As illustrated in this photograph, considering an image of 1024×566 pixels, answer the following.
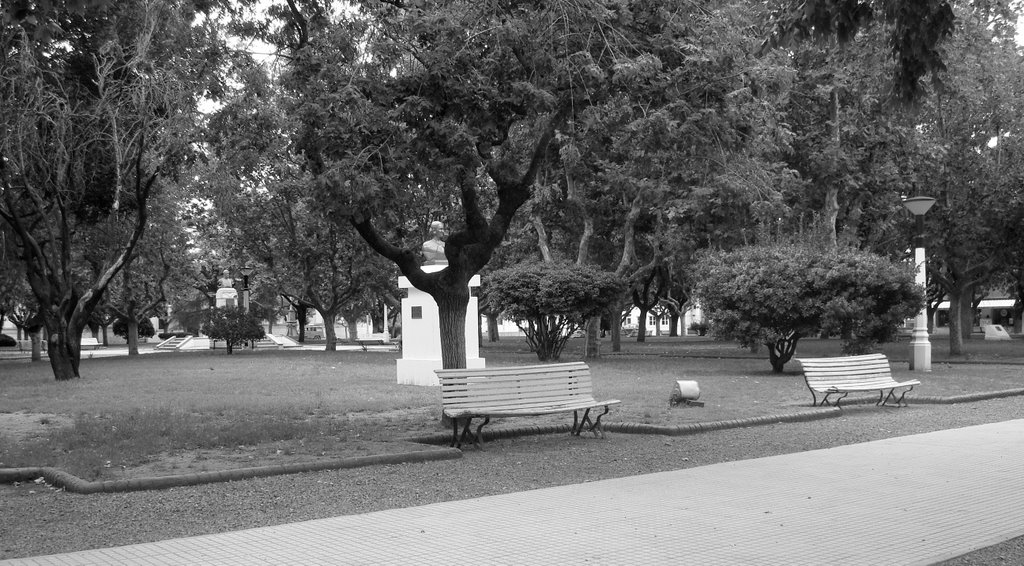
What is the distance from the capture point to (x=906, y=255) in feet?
126

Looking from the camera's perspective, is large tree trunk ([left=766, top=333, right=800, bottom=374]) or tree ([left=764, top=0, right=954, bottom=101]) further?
large tree trunk ([left=766, top=333, right=800, bottom=374])

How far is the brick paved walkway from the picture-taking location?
573cm

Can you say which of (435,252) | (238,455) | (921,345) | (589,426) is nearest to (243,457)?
(238,455)

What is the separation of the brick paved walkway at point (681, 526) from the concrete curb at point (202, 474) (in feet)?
6.63

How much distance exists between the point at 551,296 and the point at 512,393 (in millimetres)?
18381

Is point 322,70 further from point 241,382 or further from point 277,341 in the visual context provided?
point 277,341

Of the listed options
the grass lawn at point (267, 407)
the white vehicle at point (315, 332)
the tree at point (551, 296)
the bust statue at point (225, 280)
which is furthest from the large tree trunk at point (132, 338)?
the white vehicle at point (315, 332)

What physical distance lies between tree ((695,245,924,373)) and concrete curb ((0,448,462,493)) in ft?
48.5

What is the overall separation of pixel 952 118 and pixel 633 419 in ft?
72.8

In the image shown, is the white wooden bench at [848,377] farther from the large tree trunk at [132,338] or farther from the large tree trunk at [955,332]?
the large tree trunk at [132,338]

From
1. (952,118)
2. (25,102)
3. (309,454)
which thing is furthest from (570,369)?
(952,118)

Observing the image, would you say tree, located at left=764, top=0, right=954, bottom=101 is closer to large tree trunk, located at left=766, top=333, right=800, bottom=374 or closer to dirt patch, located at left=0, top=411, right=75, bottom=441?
dirt patch, located at left=0, top=411, right=75, bottom=441

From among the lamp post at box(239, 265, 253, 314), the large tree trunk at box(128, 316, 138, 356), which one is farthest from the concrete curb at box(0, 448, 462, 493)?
the large tree trunk at box(128, 316, 138, 356)

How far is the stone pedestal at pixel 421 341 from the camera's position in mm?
18516
